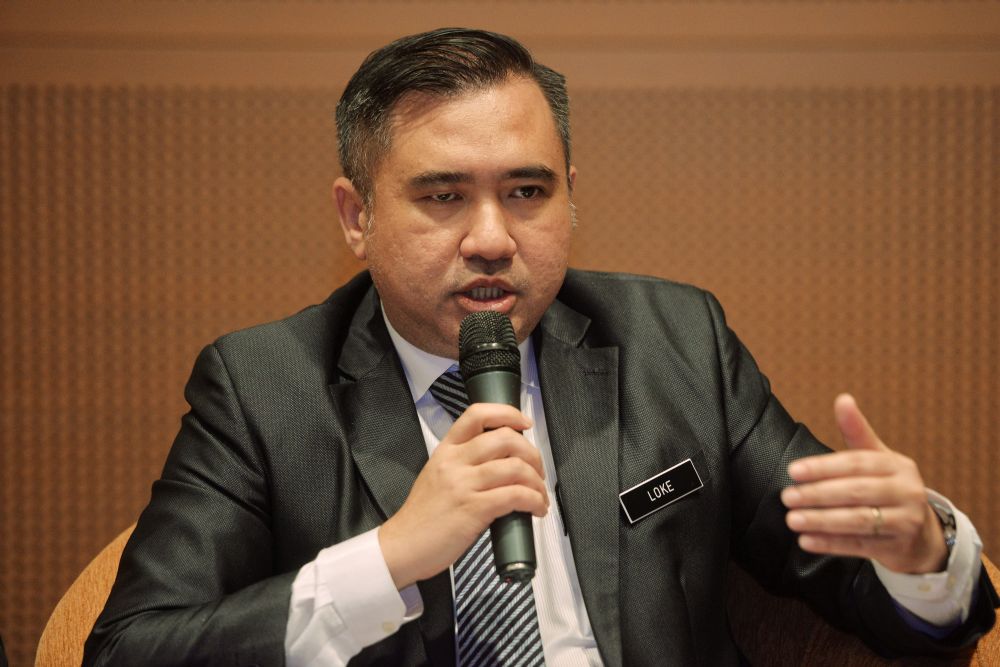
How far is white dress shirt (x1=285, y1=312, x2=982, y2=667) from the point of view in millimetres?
1196

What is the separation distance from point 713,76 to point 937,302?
0.82 metres

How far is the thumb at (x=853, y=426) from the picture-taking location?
112cm

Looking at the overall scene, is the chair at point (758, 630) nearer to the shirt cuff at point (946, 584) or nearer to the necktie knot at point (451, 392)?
the shirt cuff at point (946, 584)

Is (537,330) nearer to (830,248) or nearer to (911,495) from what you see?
(911,495)

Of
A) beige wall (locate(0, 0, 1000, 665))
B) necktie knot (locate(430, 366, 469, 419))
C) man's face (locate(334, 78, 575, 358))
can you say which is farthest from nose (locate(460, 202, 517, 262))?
beige wall (locate(0, 0, 1000, 665))

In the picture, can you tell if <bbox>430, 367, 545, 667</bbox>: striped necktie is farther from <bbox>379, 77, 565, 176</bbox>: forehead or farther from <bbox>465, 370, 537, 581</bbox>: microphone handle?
<bbox>379, 77, 565, 176</bbox>: forehead

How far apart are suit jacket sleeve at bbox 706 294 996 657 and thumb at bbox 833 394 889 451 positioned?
0.96 feet

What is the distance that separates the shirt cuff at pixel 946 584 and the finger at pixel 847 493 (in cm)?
15

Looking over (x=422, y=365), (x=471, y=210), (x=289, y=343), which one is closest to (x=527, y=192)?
(x=471, y=210)

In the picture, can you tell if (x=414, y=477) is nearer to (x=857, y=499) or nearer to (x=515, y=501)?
(x=515, y=501)

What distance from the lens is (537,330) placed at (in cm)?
167

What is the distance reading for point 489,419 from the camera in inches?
42.8

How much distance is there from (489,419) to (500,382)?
0.20 ft

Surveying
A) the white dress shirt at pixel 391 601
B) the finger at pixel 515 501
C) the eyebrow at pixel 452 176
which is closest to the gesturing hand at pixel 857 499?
the white dress shirt at pixel 391 601
